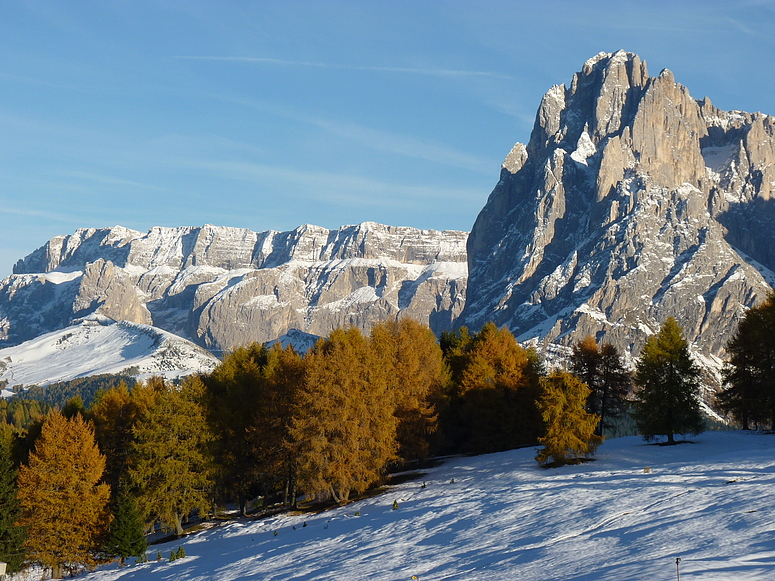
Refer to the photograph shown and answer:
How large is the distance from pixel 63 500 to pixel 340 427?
19355 millimetres

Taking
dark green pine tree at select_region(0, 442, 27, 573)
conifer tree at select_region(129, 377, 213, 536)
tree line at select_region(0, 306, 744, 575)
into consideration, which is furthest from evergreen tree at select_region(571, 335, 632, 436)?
dark green pine tree at select_region(0, 442, 27, 573)

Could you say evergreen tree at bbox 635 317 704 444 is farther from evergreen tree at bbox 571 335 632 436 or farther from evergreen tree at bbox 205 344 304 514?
evergreen tree at bbox 205 344 304 514

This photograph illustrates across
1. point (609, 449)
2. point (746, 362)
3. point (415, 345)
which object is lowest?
point (609, 449)

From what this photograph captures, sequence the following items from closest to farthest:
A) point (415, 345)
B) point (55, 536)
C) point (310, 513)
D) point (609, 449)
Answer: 1. point (55, 536)
2. point (310, 513)
3. point (609, 449)
4. point (415, 345)

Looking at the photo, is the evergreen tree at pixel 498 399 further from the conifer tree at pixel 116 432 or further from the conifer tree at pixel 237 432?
the conifer tree at pixel 116 432

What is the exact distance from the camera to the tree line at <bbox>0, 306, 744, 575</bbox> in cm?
4956

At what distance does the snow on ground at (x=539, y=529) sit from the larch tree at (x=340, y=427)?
234 cm

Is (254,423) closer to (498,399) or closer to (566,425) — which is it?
(498,399)

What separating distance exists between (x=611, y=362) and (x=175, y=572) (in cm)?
4847

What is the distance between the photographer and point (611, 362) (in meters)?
74.3

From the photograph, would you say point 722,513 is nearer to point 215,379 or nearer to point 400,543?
point 400,543

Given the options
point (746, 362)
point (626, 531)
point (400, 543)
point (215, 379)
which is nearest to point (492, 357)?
point (746, 362)

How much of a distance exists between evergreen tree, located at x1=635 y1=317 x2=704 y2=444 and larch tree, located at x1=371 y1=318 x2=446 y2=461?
1750cm

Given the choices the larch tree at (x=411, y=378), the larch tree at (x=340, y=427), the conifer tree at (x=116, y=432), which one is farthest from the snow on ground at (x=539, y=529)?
the conifer tree at (x=116, y=432)
